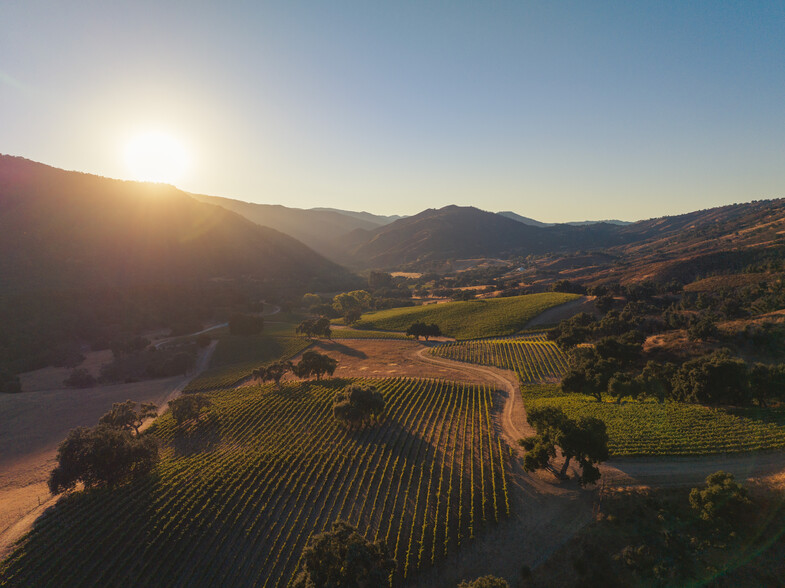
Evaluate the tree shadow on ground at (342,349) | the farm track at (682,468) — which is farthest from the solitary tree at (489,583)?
the tree shadow on ground at (342,349)

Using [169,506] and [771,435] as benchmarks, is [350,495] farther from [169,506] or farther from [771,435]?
[771,435]

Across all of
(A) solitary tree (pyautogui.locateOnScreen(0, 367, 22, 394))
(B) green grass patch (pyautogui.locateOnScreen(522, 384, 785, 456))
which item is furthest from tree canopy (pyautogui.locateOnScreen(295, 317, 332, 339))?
(B) green grass patch (pyautogui.locateOnScreen(522, 384, 785, 456))

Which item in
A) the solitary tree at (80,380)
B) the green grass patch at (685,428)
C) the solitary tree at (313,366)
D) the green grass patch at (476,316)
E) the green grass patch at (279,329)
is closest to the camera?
the green grass patch at (685,428)

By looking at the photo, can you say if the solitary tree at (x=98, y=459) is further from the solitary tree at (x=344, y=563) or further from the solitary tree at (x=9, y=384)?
the solitary tree at (x=9, y=384)

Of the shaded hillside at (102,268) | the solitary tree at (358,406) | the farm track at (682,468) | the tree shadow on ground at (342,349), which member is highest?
the shaded hillside at (102,268)

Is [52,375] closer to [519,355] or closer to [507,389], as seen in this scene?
[507,389]

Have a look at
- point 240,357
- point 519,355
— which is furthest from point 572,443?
point 240,357

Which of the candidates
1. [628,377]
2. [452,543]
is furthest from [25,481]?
[628,377]
